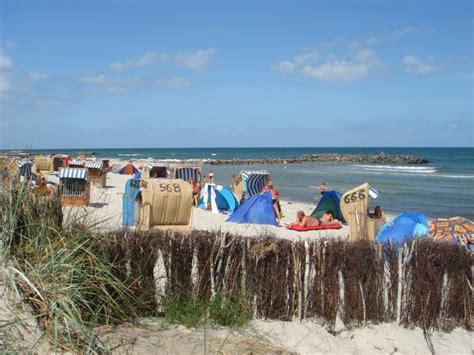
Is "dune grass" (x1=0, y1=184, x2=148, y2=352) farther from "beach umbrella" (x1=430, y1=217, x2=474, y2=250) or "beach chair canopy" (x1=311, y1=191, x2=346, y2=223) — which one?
"beach chair canopy" (x1=311, y1=191, x2=346, y2=223)

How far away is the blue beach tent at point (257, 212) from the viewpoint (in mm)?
13852

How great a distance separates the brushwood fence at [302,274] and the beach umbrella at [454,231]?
2.42 metres

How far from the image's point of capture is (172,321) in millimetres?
5125

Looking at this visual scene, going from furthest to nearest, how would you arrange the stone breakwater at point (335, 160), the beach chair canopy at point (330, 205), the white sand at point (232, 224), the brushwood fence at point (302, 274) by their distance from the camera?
the stone breakwater at point (335, 160), the beach chair canopy at point (330, 205), the white sand at point (232, 224), the brushwood fence at point (302, 274)

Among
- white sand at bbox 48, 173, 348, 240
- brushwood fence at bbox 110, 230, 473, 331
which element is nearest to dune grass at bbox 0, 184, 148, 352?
brushwood fence at bbox 110, 230, 473, 331

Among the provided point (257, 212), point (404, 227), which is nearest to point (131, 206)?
point (257, 212)

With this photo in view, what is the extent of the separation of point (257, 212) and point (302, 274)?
27.3ft

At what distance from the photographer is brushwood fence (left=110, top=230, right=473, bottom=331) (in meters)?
5.47

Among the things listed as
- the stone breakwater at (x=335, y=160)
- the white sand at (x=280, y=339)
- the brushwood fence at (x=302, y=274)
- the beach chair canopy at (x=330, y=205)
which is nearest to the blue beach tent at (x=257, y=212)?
the beach chair canopy at (x=330, y=205)

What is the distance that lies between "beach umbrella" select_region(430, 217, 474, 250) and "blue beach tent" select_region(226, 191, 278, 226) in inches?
222

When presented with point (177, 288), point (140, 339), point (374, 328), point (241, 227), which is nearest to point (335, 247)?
point (374, 328)

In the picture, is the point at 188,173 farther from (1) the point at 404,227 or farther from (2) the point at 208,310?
(2) the point at 208,310

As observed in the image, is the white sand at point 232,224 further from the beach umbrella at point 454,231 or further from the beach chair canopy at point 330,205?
the beach umbrella at point 454,231

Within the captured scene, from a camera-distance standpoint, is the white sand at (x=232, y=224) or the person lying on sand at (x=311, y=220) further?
the person lying on sand at (x=311, y=220)
